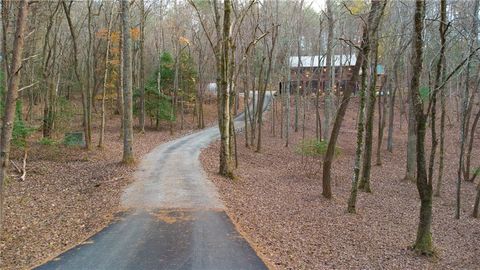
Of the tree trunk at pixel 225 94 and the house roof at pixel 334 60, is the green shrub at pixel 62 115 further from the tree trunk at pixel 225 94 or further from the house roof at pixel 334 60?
the house roof at pixel 334 60

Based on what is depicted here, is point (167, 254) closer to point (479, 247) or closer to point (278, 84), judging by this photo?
point (479, 247)

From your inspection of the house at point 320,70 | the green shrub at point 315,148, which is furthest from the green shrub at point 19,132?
the house at point 320,70

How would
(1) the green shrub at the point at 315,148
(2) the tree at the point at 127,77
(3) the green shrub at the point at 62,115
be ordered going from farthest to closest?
(3) the green shrub at the point at 62,115 → (1) the green shrub at the point at 315,148 → (2) the tree at the point at 127,77

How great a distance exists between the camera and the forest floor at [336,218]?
9.00m

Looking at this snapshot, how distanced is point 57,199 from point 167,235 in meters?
5.26

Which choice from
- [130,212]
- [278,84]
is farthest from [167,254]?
[278,84]

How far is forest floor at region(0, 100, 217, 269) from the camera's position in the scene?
28.5ft

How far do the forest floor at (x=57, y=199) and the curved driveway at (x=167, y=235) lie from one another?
1.81ft

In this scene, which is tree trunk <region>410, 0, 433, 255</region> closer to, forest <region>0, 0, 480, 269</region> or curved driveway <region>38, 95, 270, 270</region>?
forest <region>0, 0, 480, 269</region>

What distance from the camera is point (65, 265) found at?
7.50 meters

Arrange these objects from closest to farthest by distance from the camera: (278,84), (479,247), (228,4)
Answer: (479,247) → (228,4) → (278,84)

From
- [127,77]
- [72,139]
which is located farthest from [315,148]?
[72,139]

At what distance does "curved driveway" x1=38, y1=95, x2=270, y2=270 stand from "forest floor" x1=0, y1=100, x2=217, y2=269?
551mm

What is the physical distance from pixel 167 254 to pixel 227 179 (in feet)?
25.9
